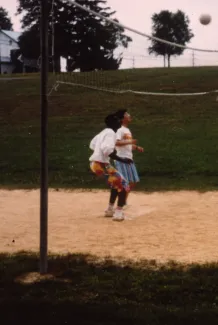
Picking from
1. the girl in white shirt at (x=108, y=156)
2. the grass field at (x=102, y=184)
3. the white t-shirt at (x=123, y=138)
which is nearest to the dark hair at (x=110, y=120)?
the girl in white shirt at (x=108, y=156)

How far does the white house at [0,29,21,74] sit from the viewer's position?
222 ft

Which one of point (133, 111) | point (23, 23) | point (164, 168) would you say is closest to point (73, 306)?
point (164, 168)

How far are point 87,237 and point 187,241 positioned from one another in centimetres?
138

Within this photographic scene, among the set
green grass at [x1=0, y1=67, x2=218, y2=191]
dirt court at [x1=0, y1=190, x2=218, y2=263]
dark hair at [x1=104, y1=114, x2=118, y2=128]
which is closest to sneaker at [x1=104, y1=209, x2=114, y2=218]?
dirt court at [x1=0, y1=190, x2=218, y2=263]

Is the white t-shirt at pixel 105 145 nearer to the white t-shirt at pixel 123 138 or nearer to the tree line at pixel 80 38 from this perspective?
the white t-shirt at pixel 123 138

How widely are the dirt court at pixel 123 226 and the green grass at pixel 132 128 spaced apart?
5.48ft

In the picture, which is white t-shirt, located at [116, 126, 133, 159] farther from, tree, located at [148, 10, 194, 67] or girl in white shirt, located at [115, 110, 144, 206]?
tree, located at [148, 10, 194, 67]

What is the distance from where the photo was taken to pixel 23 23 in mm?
48469

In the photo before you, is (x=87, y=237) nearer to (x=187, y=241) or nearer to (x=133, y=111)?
(x=187, y=241)

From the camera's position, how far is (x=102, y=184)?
1402 centimetres

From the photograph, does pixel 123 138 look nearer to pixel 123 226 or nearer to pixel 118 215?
pixel 118 215

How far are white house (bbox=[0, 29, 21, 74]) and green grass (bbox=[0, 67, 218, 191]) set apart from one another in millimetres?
33517

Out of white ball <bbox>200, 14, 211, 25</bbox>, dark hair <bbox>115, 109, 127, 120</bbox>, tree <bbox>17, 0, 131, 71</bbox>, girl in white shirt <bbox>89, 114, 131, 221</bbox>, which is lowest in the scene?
girl in white shirt <bbox>89, 114, 131, 221</bbox>

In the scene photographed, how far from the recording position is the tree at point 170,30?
6003 cm
